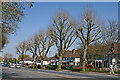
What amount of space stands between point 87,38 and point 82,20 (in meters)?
3.97

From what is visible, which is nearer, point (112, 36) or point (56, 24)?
point (112, 36)

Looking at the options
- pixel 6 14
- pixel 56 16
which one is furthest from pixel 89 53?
pixel 6 14

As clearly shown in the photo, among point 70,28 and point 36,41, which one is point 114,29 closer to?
point 70,28

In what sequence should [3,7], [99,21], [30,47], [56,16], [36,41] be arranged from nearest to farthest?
[3,7], [99,21], [56,16], [36,41], [30,47]

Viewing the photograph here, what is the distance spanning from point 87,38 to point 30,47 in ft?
120

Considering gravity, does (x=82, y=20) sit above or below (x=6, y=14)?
above

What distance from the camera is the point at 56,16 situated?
49594 mm

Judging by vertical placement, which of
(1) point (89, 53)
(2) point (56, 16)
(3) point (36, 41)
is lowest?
(1) point (89, 53)

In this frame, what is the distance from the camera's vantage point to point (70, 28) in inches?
1954

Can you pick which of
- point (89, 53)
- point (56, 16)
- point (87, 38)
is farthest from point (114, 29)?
point (89, 53)

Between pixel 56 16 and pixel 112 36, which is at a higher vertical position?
pixel 56 16

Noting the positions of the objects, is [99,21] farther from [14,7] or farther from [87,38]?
[14,7]

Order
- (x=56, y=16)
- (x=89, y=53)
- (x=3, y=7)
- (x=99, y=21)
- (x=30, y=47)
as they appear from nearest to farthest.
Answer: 1. (x=3, y=7)
2. (x=99, y=21)
3. (x=56, y=16)
4. (x=89, y=53)
5. (x=30, y=47)

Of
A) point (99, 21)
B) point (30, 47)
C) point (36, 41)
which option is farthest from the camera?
point (30, 47)
